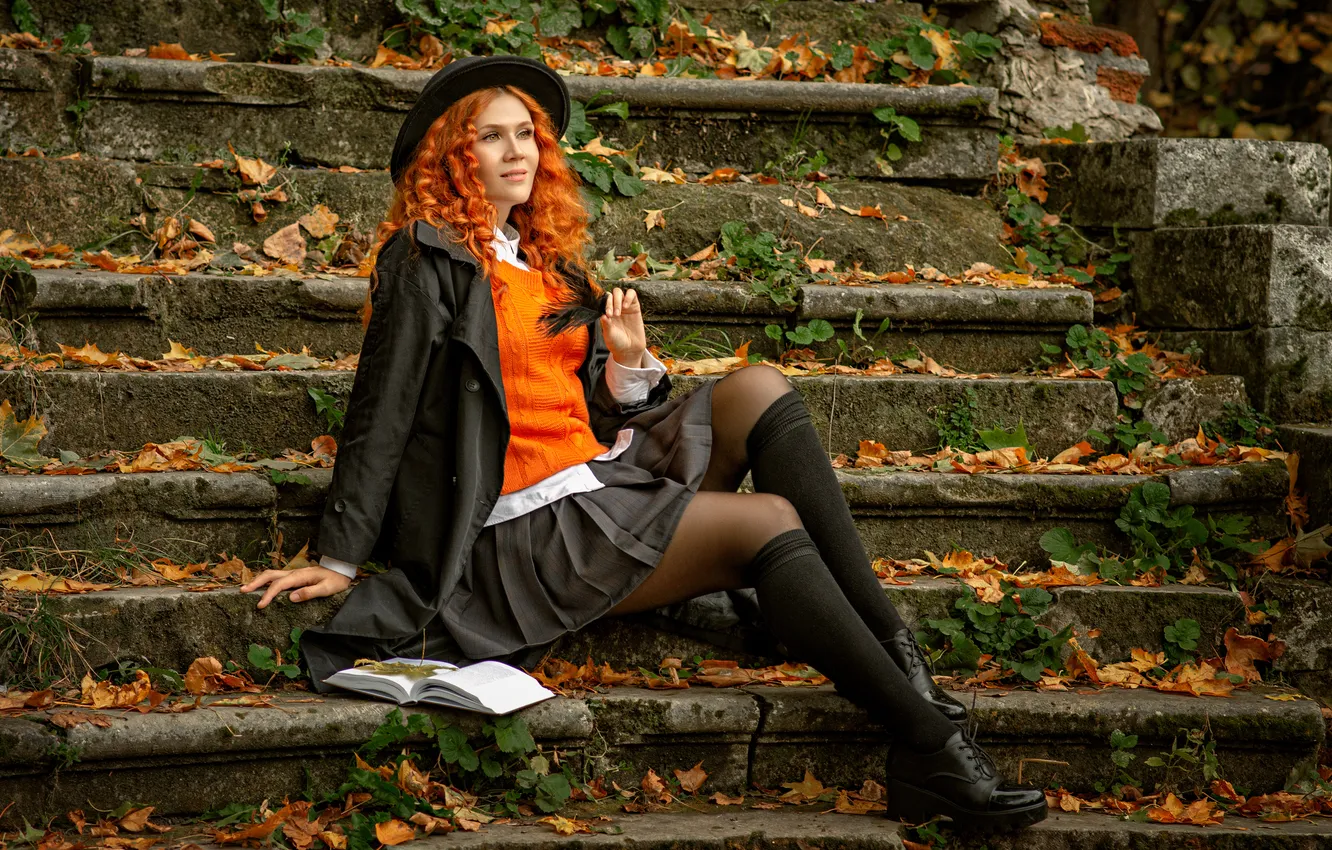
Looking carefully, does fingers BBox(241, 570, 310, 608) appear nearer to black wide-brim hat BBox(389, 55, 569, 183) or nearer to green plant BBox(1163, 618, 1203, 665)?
black wide-brim hat BBox(389, 55, 569, 183)

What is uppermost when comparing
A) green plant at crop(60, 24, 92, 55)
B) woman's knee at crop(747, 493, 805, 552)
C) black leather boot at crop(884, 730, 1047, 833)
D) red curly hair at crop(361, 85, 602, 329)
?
green plant at crop(60, 24, 92, 55)

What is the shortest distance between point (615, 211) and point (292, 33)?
1383 millimetres

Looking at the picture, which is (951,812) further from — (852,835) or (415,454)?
(415,454)

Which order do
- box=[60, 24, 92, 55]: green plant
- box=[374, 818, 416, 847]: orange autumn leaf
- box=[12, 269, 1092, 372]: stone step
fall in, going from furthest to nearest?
box=[60, 24, 92, 55]: green plant
box=[12, 269, 1092, 372]: stone step
box=[374, 818, 416, 847]: orange autumn leaf

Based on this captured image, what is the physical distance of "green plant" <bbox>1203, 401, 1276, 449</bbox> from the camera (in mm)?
3762

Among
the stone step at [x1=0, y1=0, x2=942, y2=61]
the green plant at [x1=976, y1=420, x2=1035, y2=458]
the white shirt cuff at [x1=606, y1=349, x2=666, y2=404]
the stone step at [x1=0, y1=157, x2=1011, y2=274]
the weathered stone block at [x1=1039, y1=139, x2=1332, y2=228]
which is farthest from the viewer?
the stone step at [x1=0, y1=0, x2=942, y2=61]

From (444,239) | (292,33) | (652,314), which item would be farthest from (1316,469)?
(292,33)

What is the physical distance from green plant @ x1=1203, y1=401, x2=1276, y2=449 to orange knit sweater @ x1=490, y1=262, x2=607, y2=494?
198 centimetres

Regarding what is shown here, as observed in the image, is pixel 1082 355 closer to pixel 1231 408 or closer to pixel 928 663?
pixel 1231 408

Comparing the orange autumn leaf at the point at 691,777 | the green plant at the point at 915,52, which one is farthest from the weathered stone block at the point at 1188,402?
the orange autumn leaf at the point at 691,777

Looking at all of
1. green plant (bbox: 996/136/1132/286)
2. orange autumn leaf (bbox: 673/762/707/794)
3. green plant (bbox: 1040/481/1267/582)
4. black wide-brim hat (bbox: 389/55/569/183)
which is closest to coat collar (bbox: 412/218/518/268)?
black wide-brim hat (bbox: 389/55/569/183)

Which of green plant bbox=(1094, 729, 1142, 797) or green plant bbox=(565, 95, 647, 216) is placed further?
green plant bbox=(565, 95, 647, 216)

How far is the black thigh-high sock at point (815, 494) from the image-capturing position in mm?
2848

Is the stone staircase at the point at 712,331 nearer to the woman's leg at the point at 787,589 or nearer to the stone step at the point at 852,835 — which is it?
the stone step at the point at 852,835
